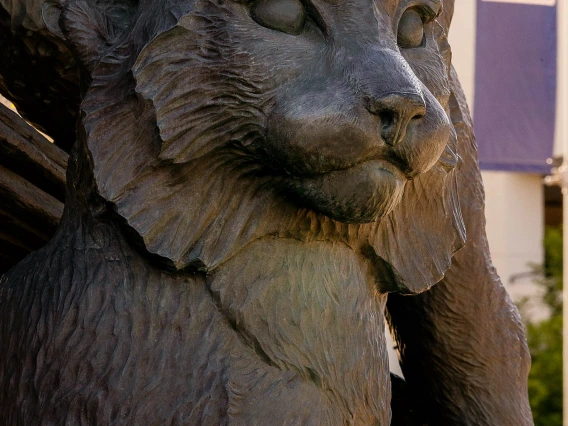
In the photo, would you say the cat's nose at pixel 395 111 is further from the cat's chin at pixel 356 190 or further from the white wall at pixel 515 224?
the white wall at pixel 515 224

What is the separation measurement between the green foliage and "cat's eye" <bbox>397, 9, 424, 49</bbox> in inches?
334

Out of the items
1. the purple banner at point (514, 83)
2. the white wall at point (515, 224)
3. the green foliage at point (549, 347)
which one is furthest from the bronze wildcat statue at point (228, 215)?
the white wall at point (515, 224)

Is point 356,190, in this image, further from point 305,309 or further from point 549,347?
point 549,347

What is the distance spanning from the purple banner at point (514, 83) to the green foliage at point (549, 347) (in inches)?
166

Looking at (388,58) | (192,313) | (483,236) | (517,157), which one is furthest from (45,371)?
(517,157)

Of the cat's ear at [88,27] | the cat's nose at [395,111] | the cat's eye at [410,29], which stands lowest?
the cat's nose at [395,111]

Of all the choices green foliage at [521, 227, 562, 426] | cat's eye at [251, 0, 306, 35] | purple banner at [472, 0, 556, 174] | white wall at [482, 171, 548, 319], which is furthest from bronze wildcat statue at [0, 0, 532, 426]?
white wall at [482, 171, 548, 319]

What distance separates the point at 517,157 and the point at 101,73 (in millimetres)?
4678

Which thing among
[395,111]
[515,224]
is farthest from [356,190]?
[515,224]

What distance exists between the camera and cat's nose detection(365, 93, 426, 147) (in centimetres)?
112

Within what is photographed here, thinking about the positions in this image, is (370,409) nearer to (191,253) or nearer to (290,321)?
(290,321)

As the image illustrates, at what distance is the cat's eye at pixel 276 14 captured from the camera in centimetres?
120

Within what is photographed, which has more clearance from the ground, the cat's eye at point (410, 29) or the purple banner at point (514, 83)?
the cat's eye at point (410, 29)

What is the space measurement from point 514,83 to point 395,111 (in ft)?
15.0
